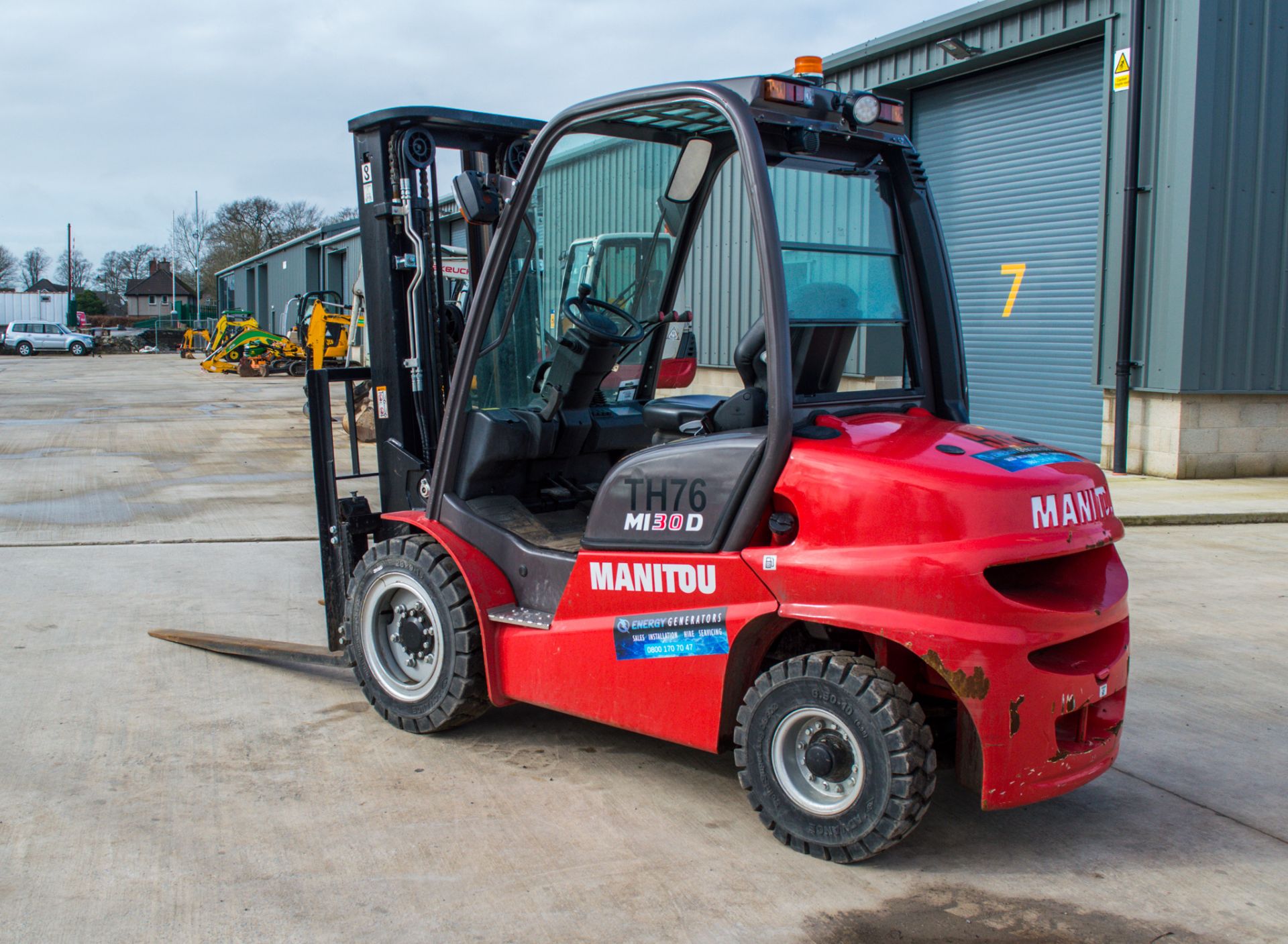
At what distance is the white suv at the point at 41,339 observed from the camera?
53562 millimetres

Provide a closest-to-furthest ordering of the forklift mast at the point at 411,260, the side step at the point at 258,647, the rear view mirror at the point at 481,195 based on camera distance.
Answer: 1. the rear view mirror at the point at 481,195
2. the forklift mast at the point at 411,260
3. the side step at the point at 258,647

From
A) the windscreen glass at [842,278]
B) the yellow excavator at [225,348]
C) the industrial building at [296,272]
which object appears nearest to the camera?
the windscreen glass at [842,278]

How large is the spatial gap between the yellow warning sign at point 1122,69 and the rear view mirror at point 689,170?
8758mm

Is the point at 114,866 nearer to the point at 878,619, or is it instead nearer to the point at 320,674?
the point at 320,674

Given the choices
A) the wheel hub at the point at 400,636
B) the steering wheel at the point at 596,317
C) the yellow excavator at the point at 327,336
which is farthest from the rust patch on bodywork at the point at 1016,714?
the yellow excavator at the point at 327,336

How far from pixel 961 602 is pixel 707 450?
3.01 feet

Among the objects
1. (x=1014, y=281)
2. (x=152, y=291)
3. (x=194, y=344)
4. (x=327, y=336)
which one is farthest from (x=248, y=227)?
(x=1014, y=281)

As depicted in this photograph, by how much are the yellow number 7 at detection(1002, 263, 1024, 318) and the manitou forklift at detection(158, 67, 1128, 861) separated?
9557 millimetres

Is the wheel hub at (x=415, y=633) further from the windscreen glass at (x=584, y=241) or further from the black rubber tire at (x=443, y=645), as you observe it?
the windscreen glass at (x=584, y=241)

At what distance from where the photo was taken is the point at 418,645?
181 inches

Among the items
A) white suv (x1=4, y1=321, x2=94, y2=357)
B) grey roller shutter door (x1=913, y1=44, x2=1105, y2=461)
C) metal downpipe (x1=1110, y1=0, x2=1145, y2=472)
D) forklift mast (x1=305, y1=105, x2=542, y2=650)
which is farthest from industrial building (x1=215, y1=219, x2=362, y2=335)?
forklift mast (x1=305, y1=105, x2=542, y2=650)

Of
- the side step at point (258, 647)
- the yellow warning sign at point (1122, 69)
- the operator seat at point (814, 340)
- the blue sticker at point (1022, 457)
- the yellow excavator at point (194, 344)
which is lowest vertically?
the side step at point (258, 647)

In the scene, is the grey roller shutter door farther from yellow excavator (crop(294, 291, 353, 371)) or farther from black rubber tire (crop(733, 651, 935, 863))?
yellow excavator (crop(294, 291, 353, 371))

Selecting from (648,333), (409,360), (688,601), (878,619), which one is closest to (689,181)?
(648,333)
